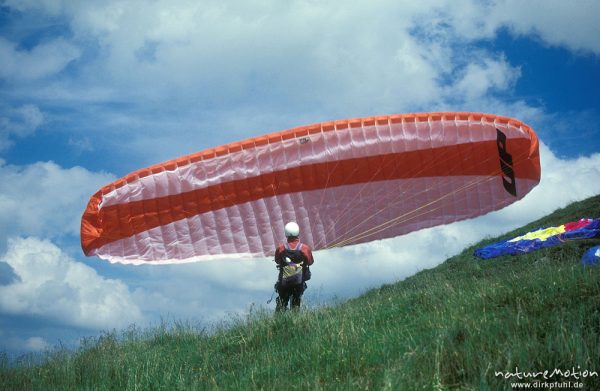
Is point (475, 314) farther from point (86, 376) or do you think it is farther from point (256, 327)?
point (86, 376)

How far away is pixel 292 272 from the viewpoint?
1041 centimetres

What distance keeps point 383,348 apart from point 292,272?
4.70 metres

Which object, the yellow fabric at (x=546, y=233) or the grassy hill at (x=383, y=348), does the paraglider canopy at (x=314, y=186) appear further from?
the yellow fabric at (x=546, y=233)

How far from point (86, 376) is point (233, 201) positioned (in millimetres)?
5454

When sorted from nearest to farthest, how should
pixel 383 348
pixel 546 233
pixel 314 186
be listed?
pixel 383 348, pixel 314 186, pixel 546 233

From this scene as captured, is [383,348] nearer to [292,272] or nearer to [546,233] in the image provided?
[292,272]

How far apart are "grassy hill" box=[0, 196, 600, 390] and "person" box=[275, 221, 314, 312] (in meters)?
1.57

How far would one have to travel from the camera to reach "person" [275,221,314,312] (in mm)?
10422

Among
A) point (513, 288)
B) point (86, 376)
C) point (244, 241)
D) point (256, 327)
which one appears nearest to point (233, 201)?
point (244, 241)

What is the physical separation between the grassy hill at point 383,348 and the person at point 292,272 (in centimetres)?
157

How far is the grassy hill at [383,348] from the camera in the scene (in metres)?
4.86

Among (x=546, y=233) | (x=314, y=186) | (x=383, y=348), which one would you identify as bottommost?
(x=383, y=348)

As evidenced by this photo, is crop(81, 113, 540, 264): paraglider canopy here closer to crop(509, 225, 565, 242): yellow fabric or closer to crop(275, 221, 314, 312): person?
crop(275, 221, 314, 312): person

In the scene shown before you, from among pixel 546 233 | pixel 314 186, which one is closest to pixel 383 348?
pixel 314 186
